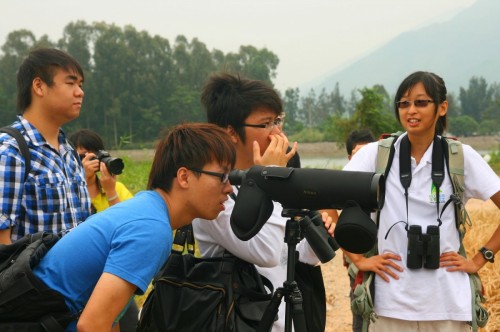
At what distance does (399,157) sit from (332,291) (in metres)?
4.12

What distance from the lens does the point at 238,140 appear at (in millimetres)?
2371

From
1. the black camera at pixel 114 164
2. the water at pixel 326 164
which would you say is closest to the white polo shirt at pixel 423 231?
the black camera at pixel 114 164

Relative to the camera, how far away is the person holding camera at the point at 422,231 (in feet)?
8.36

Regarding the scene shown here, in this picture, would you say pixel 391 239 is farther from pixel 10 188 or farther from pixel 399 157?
pixel 10 188

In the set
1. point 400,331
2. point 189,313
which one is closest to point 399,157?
point 400,331

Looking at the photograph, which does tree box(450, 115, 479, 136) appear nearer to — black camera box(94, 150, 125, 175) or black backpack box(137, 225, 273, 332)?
black camera box(94, 150, 125, 175)

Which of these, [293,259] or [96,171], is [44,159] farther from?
[293,259]

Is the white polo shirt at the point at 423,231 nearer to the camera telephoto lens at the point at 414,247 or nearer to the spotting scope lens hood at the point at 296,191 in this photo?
the camera telephoto lens at the point at 414,247

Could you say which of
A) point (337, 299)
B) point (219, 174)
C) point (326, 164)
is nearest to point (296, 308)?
point (219, 174)

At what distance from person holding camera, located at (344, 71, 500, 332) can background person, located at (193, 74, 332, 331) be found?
0.52 meters

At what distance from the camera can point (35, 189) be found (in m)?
2.49

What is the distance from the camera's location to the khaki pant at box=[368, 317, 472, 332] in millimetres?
2561

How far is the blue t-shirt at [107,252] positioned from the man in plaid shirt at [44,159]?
0.76 meters

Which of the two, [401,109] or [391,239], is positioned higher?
[401,109]
